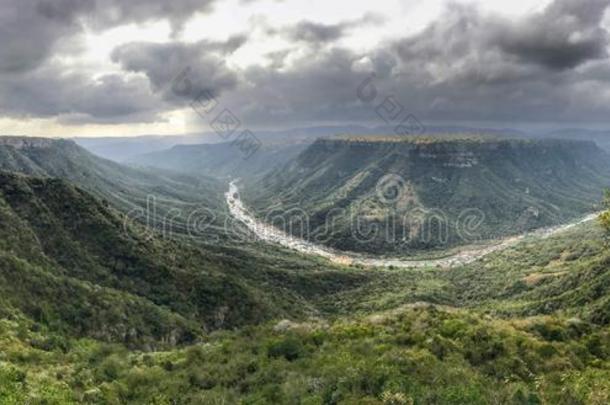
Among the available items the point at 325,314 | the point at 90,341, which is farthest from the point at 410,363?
the point at 325,314

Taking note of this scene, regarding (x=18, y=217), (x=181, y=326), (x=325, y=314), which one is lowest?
(x=325, y=314)

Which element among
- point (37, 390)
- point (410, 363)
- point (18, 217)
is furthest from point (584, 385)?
point (18, 217)

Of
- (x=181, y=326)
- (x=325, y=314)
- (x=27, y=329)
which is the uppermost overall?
(x=27, y=329)

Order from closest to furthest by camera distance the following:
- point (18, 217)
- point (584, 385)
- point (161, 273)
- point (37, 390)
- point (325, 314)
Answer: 1. point (584, 385)
2. point (37, 390)
3. point (18, 217)
4. point (161, 273)
5. point (325, 314)

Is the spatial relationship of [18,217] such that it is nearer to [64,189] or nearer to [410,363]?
[64,189]

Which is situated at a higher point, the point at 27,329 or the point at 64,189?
the point at 64,189

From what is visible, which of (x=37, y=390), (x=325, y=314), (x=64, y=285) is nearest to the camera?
(x=37, y=390)

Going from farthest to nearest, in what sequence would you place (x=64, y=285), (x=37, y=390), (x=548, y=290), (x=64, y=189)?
(x=548, y=290) < (x=64, y=189) < (x=64, y=285) < (x=37, y=390)

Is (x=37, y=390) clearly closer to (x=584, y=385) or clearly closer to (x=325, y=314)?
(x=584, y=385)

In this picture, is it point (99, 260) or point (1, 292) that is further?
point (99, 260)
